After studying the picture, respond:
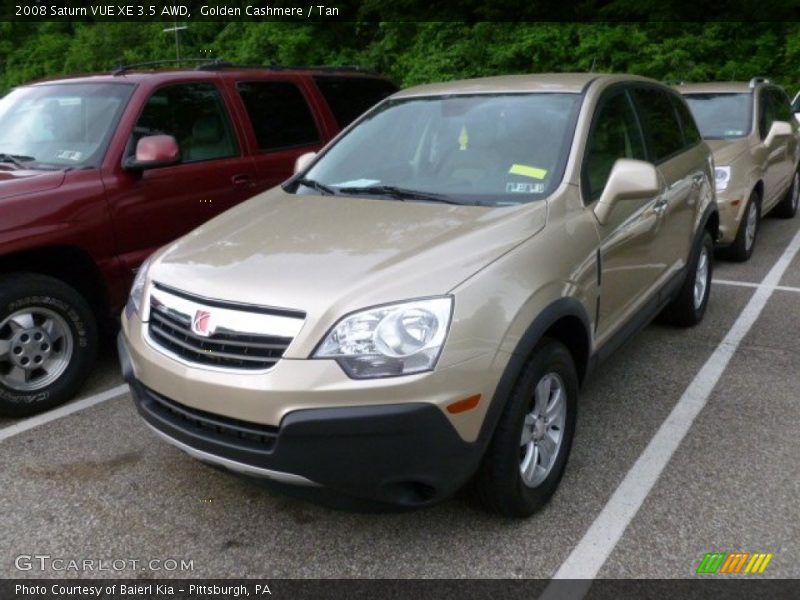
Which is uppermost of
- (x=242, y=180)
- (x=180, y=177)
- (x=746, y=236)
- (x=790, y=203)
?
(x=180, y=177)

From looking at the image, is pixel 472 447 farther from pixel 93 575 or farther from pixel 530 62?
pixel 530 62

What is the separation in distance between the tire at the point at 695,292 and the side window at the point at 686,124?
2.03ft

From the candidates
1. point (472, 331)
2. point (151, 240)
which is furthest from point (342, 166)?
point (472, 331)

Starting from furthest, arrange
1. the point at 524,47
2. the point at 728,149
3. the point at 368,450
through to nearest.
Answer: the point at 524,47 → the point at 728,149 → the point at 368,450

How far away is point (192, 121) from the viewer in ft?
16.2

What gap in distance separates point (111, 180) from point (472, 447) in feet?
9.26

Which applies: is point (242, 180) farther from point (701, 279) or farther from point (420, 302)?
point (701, 279)

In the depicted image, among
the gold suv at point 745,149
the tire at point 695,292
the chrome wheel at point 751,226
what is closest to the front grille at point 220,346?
the tire at point 695,292

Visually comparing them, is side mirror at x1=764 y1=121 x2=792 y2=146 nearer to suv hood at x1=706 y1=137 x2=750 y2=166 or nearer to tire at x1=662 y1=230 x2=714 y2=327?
suv hood at x1=706 y1=137 x2=750 y2=166

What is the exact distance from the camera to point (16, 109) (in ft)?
16.2

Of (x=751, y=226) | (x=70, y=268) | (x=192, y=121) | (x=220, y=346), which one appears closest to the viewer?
(x=220, y=346)

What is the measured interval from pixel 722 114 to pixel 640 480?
5.50 metres

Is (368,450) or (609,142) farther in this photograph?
(609,142)

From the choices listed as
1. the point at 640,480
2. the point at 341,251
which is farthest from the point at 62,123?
the point at 640,480
